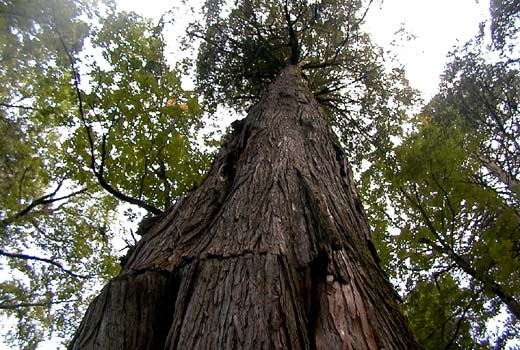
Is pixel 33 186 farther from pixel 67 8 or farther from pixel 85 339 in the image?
pixel 85 339

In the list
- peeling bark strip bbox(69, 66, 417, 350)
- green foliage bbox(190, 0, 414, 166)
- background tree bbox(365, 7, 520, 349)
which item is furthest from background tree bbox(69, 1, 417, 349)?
green foliage bbox(190, 0, 414, 166)

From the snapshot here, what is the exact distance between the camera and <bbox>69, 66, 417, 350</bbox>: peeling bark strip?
5.04 feet

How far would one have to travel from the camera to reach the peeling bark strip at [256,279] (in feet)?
5.04

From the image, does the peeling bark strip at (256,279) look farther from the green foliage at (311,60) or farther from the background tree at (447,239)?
the green foliage at (311,60)

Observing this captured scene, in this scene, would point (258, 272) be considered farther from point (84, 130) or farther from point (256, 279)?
point (84, 130)

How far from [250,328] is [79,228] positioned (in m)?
9.38

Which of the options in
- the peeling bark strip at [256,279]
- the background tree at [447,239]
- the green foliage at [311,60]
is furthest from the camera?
the green foliage at [311,60]

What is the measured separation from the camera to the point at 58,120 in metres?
5.11

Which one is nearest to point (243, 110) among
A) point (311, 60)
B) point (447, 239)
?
point (311, 60)

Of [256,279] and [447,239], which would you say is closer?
[256,279]

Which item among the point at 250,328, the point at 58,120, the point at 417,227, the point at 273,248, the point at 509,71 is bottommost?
the point at 250,328

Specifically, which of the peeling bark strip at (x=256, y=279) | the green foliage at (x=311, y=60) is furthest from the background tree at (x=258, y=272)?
the green foliage at (x=311, y=60)

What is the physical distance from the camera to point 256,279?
1.70 metres

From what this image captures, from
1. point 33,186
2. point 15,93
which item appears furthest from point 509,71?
point 15,93
